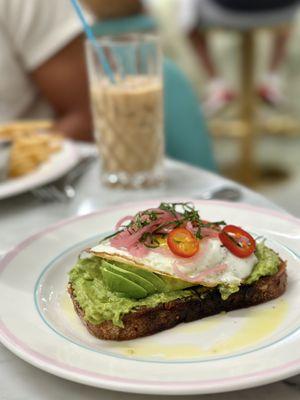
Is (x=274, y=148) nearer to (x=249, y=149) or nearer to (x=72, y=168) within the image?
(x=249, y=149)

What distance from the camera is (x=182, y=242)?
847mm

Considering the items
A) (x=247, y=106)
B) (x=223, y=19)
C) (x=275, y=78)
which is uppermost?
(x=223, y=19)

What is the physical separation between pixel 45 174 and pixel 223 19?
117 inches

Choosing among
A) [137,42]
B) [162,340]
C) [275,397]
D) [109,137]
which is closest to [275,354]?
[275,397]

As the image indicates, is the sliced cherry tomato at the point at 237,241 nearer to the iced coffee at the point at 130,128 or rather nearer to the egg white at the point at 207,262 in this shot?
the egg white at the point at 207,262

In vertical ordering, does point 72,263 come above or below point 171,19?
above

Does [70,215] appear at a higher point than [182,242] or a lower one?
lower

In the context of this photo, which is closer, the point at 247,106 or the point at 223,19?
the point at 223,19

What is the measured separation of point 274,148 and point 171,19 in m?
1.09

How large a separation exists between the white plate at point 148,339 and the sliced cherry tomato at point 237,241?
0.24ft

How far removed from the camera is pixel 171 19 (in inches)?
168

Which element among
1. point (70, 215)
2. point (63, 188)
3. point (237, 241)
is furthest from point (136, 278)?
point (63, 188)

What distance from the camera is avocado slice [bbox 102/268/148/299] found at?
2.65ft

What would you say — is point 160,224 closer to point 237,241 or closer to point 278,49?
point 237,241
